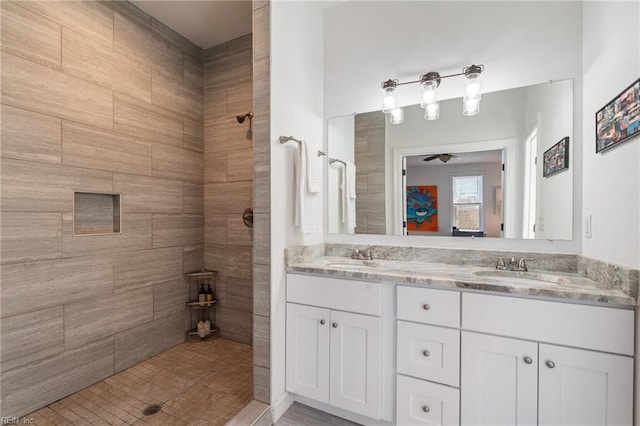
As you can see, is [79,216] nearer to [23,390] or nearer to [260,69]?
[23,390]

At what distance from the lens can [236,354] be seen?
8.36ft

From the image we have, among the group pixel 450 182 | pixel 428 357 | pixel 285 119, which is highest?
pixel 285 119

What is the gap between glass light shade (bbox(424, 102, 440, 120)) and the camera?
201 cm

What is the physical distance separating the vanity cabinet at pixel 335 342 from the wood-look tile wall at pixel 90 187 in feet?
3.34

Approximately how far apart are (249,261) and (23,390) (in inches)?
61.4

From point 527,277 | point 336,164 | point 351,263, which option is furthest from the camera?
point 336,164

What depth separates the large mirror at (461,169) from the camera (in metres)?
1.78

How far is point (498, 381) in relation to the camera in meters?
1.38

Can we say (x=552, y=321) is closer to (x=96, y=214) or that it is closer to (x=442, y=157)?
(x=442, y=157)

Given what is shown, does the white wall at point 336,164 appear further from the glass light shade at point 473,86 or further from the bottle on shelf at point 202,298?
the bottle on shelf at point 202,298

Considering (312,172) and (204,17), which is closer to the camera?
(312,172)

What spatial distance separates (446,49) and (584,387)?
1.99 m

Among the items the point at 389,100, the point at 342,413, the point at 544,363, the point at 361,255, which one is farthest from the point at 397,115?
the point at 342,413

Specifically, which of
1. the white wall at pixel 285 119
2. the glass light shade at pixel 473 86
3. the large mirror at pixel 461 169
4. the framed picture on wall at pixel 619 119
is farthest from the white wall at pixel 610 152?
the white wall at pixel 285 119
